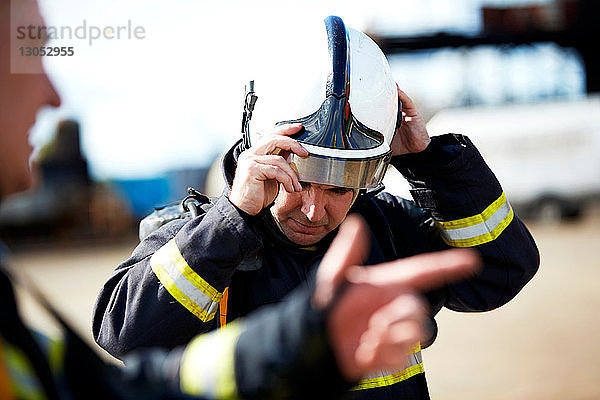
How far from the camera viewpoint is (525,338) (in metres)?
7.32

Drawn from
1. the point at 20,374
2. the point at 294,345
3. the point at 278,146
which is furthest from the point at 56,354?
the point at 278,146

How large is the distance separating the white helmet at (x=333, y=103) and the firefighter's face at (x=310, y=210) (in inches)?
2.6

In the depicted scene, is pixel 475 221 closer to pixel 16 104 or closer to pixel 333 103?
pixel 333 103

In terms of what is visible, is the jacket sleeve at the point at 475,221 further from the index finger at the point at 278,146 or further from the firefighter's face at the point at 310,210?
the index finger at the point at 278,146

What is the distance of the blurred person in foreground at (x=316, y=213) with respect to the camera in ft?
5.96

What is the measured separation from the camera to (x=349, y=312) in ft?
3.15

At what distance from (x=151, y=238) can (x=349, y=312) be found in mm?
1205

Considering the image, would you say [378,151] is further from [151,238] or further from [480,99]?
[480,99]

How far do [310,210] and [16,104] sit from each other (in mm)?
1038

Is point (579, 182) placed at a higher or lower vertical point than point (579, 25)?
lower

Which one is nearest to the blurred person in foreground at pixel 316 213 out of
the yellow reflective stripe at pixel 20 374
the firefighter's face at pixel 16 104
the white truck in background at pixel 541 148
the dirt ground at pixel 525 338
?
the firefighter's face at pixel 16 104

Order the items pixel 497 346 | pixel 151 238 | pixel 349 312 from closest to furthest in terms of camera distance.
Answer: pixel 349 312 < pixel 151 238 < pixel 497 346

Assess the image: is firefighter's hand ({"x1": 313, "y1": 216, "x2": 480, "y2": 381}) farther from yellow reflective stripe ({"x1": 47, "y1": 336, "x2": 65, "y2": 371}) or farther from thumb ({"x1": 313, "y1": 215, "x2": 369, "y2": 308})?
yellow reflective stripe ({"x1": 47, "y1": 336, "x2": 65, "y2": 371})

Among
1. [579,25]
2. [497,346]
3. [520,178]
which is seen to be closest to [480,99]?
[579,25]
